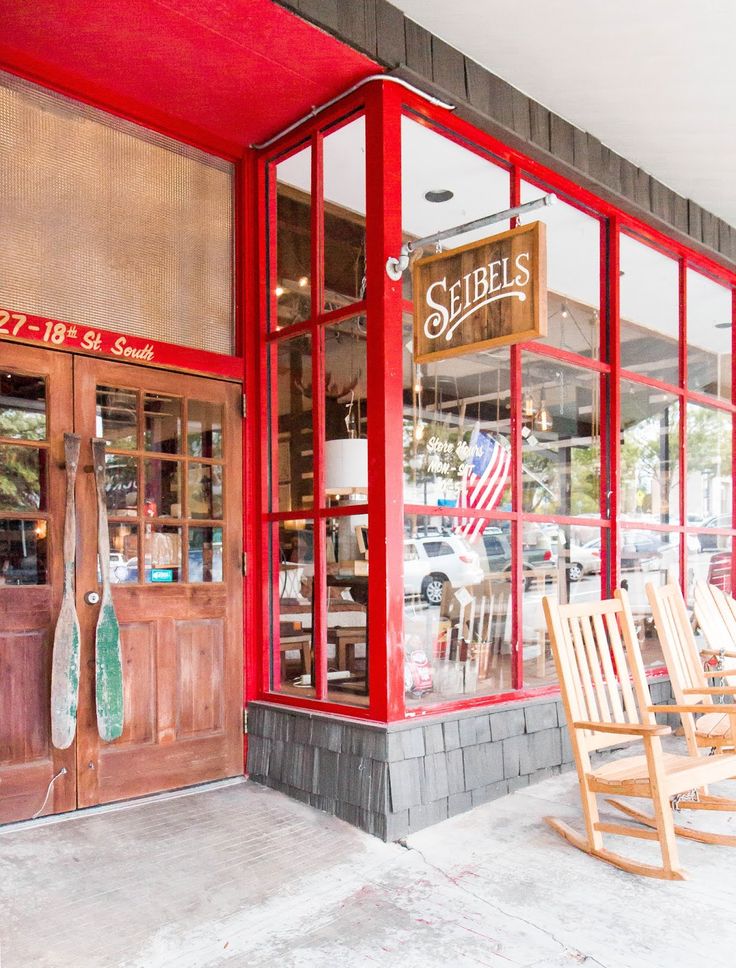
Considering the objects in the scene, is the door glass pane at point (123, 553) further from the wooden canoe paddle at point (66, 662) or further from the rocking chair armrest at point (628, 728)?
the rocking chair armrest at point (628, 728)

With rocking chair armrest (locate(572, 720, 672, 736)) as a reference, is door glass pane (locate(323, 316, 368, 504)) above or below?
above

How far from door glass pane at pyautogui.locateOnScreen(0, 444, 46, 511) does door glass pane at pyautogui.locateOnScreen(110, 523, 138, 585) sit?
1.15 ft

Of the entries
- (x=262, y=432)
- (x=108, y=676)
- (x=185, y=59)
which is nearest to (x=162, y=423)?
(x=262, y=432)

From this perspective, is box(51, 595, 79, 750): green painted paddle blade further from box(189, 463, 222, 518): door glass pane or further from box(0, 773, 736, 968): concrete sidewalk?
box(189, 463, 222, 518): door glass pane

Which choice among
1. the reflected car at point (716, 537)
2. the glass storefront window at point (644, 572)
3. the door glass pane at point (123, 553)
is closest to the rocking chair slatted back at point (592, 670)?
the glass storefront window at point (644, 572)

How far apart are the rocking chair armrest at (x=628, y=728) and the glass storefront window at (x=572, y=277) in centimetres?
228

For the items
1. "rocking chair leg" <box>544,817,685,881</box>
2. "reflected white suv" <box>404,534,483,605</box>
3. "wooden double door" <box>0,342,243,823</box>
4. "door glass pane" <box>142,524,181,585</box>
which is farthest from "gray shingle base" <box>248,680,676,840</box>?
"door glass pane" <box>142,524,181,585</box>

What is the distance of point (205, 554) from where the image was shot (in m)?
3.96

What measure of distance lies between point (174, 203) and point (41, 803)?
9.02 feet

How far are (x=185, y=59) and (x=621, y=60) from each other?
2.10 meters

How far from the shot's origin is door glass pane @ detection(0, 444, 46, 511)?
10.9 ft

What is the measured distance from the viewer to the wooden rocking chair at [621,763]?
2.90 m

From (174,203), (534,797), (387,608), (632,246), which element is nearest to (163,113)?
(174,203)

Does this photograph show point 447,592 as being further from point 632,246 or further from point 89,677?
point 632,246
